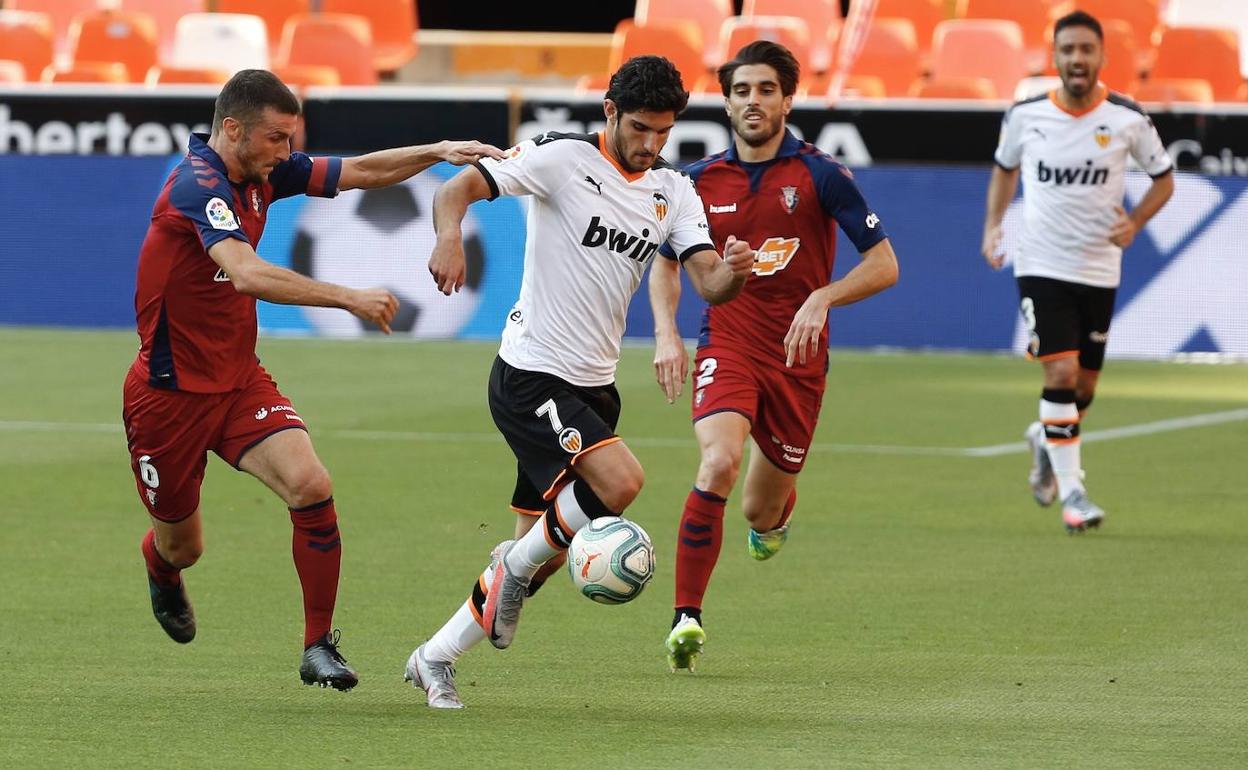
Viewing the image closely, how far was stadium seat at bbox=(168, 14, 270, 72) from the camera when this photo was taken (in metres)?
21.3

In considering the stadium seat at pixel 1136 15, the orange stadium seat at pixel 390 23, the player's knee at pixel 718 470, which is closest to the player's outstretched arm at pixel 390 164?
the player's knee at pixel 718 470

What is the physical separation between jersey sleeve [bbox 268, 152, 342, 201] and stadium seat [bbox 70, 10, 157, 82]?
51.5 ft

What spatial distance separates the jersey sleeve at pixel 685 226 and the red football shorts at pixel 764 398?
0.92 metres

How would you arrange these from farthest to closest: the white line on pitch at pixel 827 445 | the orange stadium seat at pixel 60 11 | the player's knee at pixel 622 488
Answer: the orange stadium seat at pixel 60 11, the white line on pitch at pixel 827 445, the player's knee at pixel 622 488

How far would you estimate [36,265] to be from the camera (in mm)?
18688

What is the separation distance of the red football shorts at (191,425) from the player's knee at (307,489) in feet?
0.71

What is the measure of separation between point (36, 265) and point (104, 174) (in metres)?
1.09

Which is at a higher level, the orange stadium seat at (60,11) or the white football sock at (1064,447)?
the white football sock at (1064,447)

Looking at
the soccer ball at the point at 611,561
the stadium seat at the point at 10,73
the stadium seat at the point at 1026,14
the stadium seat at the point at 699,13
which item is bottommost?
the stadium seat at the point at 10,73

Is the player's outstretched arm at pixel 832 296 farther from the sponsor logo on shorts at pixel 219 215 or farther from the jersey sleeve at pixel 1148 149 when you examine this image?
the jersey sleeve at pixel 1148 149

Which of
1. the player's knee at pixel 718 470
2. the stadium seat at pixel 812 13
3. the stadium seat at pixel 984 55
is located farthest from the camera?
the stadium seat at pixel 812 13

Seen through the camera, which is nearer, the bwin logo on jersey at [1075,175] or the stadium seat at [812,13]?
the bwin logo on jersey at [1075,175]

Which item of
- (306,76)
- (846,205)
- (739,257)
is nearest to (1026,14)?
(306,76)

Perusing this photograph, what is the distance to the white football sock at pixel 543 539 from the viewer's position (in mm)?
6430
